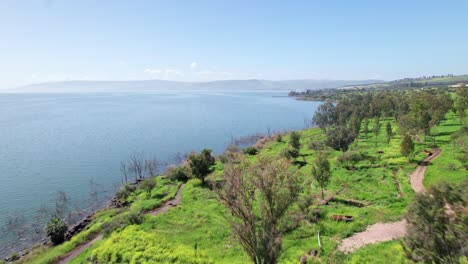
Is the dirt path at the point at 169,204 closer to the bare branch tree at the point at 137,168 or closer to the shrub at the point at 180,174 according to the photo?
the shrub at the point at 180,174

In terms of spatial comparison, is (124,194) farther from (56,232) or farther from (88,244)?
(88,244)

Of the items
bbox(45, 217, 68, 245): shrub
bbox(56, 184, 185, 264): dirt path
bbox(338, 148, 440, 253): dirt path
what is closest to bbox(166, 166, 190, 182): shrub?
bbox(56, 184, 185, 264): dirt path

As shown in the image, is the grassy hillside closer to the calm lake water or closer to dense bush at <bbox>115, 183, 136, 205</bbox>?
dense bush at <bbox>115, 183, 136, 205</bbox>

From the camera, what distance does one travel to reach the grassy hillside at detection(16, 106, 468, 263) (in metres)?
28.5

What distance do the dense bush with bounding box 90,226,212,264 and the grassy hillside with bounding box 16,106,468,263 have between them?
0.11 metres

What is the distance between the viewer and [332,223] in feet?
106

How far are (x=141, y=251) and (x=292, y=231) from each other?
1812 centimetres

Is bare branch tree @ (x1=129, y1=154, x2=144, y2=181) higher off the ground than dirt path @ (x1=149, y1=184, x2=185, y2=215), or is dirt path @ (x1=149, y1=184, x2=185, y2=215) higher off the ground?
dirt path @ (x1=149, y1=184, x2=185, y2=215)

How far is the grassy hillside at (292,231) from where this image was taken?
1120 inches

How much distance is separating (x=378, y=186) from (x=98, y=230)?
154 feet

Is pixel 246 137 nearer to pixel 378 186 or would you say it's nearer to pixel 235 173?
pixel 378 186

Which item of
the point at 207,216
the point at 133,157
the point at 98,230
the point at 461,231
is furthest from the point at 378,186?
the point at 133,157

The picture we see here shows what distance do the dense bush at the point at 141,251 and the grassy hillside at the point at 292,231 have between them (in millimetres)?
111

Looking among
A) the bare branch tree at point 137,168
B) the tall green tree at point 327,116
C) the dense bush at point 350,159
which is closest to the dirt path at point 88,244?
the bare branch tree at point 137,168
